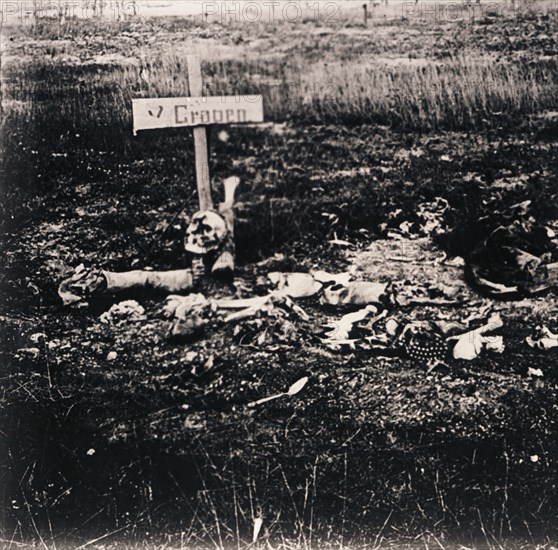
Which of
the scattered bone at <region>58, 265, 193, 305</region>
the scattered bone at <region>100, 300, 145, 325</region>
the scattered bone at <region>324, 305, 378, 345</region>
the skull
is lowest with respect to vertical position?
the scattered bone at <region>324, 305, 378, 345</region>

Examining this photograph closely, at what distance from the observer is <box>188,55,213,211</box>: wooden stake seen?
2.62m

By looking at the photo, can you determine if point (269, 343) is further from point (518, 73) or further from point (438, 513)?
point (518, 73)

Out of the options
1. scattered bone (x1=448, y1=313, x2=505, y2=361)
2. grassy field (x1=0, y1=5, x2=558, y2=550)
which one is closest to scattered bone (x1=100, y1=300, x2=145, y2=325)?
grassy field (x1=0, y1=5, x2=558, y2=550)

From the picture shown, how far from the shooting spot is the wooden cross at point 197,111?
2.62 m

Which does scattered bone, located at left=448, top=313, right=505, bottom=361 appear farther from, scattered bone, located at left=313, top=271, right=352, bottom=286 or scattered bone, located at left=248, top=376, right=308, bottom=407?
scattered bone, located at left=248, top=376, right=308, bottom=407

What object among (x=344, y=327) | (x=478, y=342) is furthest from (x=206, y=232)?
(x=478, y=342)

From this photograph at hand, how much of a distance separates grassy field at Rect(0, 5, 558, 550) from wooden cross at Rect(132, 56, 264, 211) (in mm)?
41

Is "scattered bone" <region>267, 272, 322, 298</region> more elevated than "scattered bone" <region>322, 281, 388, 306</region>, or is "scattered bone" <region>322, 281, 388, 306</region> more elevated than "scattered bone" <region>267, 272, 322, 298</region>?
"scattered bone" <region>267, 272, 322, 298</region>

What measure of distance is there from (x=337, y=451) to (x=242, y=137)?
4.44ft

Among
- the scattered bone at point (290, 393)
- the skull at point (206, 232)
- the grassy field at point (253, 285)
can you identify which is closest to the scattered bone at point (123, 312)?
the grassy field at point (253, 285)

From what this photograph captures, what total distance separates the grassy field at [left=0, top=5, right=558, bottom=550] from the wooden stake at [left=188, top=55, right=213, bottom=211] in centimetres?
4

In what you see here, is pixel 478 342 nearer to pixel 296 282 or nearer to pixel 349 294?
pixel 349 294

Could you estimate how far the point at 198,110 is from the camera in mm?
2635

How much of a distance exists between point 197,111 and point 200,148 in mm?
150
